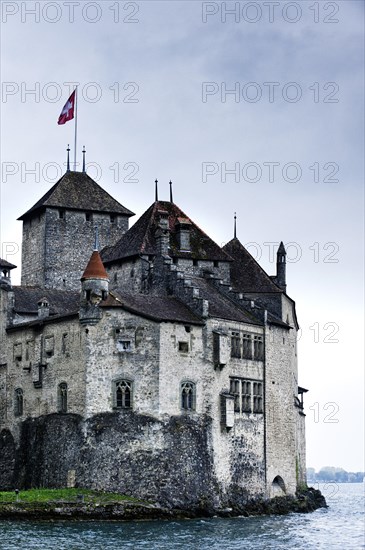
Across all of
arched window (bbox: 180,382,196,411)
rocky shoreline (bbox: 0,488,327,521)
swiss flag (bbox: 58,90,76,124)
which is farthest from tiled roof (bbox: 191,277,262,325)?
swiss flag (bbox: 58,90,76,124)

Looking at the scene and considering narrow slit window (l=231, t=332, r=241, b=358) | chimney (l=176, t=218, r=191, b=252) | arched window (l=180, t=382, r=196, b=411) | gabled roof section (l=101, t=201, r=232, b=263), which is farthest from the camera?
chimney (l=176, t=218, r=191, b=252)

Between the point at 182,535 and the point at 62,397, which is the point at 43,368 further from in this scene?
the point at 182,535

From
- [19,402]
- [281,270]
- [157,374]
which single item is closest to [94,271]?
[157,374]

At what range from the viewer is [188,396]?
9412 centimetres

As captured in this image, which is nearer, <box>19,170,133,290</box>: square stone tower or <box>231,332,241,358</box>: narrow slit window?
→ <box>231,332,241,358</box>: narrow slit window

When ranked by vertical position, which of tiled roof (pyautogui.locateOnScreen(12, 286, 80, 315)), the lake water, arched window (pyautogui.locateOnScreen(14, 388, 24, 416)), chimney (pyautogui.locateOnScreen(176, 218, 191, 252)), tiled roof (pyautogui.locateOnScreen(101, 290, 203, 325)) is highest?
chimney (pyautogui.locateOnScreen(176, 218, 191, 252))

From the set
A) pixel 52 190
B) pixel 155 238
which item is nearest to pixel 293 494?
pixel 155 238

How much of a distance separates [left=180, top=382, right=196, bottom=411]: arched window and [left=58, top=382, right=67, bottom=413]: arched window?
8192 millimetres

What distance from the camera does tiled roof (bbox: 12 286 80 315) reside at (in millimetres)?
103562

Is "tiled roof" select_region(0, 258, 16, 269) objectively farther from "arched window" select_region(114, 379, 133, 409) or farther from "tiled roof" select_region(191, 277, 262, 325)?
"arched window" select_region(114, 379, 133, 409)

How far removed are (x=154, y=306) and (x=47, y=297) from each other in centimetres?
1348

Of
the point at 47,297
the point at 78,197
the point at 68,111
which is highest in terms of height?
the point at 68,111

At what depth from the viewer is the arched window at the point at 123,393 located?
92.0 metres

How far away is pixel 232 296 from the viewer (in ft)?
339
